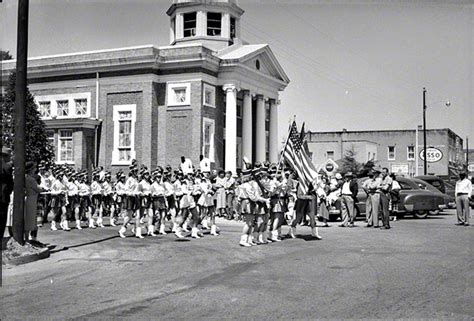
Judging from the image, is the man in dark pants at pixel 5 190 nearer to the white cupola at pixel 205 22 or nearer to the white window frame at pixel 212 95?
the white window frame at pixel 212 95

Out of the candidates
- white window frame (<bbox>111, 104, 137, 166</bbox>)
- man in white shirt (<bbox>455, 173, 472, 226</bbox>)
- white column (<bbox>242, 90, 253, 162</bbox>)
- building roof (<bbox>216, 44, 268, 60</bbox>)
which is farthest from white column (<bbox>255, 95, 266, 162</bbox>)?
man in white shirt (<bbox>455, 173, 472, 226</bbox>)

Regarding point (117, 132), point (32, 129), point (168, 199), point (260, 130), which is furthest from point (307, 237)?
point (260, 130)

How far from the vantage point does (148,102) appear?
34438 millimetres

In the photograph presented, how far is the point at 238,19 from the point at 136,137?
40.4 feet

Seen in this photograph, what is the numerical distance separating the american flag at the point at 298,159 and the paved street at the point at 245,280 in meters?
2.03

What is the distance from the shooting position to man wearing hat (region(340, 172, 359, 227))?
20250mm

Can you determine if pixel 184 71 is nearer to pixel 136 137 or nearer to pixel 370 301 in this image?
pixel 136 137

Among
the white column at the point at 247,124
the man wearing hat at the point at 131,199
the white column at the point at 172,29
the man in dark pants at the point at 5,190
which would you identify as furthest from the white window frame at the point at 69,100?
the man in dark pants at the point at 5,190

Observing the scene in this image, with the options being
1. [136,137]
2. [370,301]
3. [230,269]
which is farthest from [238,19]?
[370,301]

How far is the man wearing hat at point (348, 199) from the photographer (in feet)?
66.4

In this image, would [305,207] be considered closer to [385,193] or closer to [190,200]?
[190,200]

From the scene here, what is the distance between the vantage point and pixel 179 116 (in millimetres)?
34250

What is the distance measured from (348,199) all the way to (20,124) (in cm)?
1198

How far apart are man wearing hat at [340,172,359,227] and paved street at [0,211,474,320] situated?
533 cm
